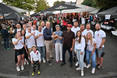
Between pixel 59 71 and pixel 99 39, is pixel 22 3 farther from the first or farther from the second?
pixel 99 39

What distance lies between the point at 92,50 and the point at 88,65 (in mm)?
924

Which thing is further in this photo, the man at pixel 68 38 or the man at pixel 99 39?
the man at pixel 68 38

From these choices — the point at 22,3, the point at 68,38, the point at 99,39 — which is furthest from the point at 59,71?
the point at 22,3

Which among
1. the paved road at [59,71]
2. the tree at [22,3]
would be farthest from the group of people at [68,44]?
the tree at [22,3]

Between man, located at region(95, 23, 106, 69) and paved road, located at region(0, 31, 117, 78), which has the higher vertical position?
man, located at region(95, 23, 106, 69)

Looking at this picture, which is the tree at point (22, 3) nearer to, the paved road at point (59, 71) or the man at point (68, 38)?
the paved road at point (59, 71)

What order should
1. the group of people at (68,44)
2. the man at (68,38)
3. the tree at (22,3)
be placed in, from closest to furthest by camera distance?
1. the group of people at (68,44)
2. the man at (68,38)
3. the tree at (22,3)

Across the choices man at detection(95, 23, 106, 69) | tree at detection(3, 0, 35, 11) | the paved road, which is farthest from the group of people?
tree at detection(3, 0, 35, 11)

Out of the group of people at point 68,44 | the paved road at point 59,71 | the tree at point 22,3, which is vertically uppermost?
the tree at point 22,3

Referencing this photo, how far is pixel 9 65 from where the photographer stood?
5887mm

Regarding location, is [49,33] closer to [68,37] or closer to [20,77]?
[68,37]

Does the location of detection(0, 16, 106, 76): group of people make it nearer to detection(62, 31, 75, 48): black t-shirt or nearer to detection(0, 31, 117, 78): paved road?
detection(62, 31, 75, 48): black t-shirt

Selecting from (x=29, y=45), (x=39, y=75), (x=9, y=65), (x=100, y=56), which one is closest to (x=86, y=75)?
(x=100, y=56)

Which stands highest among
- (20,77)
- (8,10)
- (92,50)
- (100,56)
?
(8,10)
